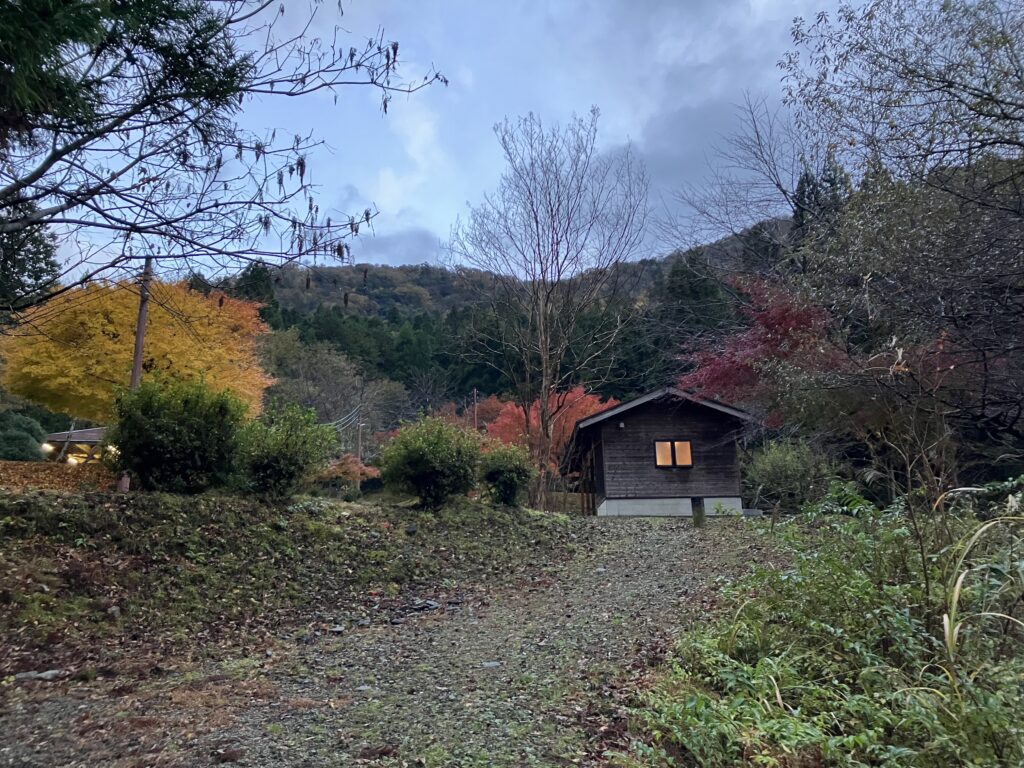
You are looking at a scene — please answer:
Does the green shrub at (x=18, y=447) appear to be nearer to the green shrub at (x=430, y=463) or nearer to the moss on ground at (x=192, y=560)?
the green shrub at (x=430, y=463)

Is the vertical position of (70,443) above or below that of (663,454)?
above

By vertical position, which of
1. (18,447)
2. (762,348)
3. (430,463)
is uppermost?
(762,348)

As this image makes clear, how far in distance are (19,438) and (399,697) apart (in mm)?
25897

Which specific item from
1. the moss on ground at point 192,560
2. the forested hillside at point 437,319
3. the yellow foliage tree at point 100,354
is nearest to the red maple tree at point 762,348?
the forested hillside at point 437,319

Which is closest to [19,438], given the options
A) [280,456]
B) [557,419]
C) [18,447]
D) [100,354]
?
[18,447]

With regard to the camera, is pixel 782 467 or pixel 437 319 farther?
pixel 437 319

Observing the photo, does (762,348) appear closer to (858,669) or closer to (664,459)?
(858,669)

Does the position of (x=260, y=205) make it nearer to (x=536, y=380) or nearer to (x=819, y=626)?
(x=819, y=626)

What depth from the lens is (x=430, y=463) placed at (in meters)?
10.7

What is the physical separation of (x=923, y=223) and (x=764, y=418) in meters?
6.68

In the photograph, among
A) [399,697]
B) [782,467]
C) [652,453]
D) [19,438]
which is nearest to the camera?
[399,697]

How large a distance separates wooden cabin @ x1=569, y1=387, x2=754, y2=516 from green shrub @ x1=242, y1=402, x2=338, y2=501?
11.6 m

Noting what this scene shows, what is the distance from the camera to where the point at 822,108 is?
24.3 feet

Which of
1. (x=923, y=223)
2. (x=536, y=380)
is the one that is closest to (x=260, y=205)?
(x=923, y=223)
